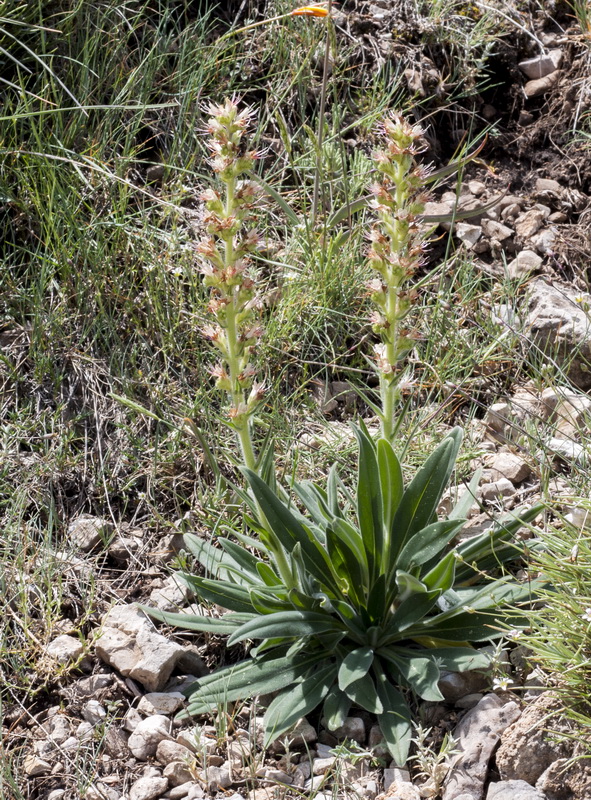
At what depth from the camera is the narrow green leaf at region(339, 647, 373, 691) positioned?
2.42 metres

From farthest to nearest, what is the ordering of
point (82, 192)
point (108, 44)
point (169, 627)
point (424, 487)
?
point (108, 44) < point (82, 192) < point (169, 627) < point (424, 487)

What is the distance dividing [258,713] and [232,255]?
143 centimetres

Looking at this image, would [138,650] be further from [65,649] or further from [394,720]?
[394,720]

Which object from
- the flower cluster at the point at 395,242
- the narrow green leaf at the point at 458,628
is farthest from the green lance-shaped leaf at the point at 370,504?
the narrow green leaf at the point at 458,628

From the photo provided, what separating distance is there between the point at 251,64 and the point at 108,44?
0.77m

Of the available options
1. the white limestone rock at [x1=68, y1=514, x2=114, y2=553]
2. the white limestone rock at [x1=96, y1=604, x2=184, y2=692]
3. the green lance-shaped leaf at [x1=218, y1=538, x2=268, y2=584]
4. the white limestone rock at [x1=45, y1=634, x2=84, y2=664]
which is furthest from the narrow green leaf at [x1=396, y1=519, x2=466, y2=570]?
the white limestone rock at [x1=68, y1=514, x2=114, y2=553]

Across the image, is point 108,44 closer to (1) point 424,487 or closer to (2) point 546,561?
(1) point 424,487

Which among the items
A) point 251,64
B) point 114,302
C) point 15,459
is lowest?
point 15,459

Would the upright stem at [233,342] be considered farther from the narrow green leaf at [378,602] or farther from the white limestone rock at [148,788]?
the white limestone rock at [148,788]

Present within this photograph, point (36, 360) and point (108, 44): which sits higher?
point (108, 44)

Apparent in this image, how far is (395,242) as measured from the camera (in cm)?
244

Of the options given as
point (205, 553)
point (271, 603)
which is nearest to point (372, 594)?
point (271, 603)

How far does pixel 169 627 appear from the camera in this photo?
9.95ft

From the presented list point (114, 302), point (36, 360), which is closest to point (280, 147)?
point (114, 302)
